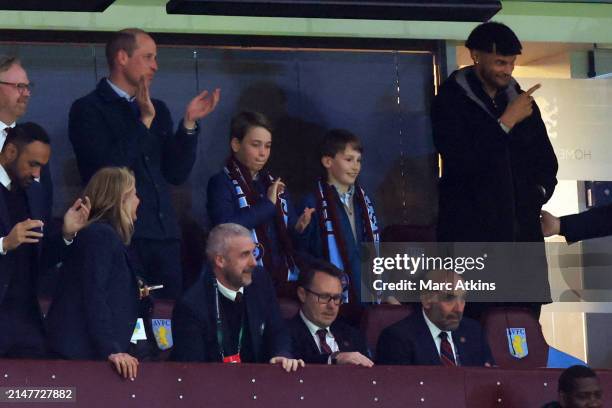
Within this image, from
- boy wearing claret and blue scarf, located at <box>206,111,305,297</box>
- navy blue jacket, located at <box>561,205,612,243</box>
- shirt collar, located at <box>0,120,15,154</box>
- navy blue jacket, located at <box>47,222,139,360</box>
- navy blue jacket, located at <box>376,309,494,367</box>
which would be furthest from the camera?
navy blue jacket, located at <box>561,205,612,243</box>

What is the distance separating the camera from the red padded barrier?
24.4 ft

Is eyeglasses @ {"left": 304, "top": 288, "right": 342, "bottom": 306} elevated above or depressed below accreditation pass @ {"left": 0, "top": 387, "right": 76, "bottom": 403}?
above

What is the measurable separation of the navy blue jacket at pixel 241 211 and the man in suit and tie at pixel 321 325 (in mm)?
578

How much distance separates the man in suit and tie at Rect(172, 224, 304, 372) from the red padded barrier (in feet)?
0.49

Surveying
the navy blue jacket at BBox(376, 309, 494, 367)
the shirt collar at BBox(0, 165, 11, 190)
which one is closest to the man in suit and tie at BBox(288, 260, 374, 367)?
the navy blue jacket at BBox(376, 309, 494, 367)

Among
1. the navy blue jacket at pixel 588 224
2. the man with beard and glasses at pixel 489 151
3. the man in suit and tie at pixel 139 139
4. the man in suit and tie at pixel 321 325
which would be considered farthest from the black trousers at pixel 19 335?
the navy blue jacket at pixel 588 224

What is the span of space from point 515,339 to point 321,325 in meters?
1.35

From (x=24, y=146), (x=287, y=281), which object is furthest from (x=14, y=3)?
(x=287, y=281)

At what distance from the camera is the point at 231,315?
26.1 ft

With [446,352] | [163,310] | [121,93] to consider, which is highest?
[121,93]

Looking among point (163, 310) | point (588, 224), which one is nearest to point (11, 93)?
point (163, 310)

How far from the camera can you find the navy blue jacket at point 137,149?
8.75 meters

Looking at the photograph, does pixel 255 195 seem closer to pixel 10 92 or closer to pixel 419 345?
pixel 419 345

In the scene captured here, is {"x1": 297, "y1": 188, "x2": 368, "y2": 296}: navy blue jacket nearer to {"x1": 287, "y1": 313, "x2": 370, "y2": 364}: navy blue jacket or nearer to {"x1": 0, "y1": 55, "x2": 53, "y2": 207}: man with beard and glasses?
{"x1": 287, "y1": 313, "x2": 370, "y2": 364}: navy blue jacket
